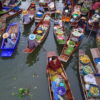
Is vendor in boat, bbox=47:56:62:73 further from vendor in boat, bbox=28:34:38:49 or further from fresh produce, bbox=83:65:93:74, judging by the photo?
vendor in boat, bbox=28:34:38:49

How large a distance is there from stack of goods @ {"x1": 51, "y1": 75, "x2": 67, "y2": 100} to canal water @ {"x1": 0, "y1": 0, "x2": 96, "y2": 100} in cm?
107

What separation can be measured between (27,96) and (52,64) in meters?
3.23

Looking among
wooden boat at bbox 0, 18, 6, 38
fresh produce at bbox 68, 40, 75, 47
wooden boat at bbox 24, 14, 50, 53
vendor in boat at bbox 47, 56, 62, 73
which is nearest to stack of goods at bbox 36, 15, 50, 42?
wooden boat at bbox 24, 14, 50, 53

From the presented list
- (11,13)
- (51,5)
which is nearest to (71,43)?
(51,5)

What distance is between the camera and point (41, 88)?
12758 millimetres

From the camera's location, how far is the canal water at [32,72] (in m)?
12.4

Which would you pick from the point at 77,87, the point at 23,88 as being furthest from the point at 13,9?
the point at 77,87

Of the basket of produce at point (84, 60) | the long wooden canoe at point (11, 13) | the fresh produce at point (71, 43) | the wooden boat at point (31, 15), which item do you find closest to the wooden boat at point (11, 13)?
the long wooden canoe at point (11, 13)

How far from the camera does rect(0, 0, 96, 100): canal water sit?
12.4m

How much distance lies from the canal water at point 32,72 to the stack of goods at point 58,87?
1.07m

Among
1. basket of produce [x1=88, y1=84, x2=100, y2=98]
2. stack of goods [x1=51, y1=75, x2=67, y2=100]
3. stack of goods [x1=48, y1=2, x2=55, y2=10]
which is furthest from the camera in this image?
stack of goods [x1=48, y1=2, x2=55, y2=10]

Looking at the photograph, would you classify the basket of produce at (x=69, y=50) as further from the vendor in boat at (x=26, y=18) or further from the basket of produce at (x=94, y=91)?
the vendor in boat at (x=26, y=18)

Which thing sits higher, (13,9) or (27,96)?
(13,9)

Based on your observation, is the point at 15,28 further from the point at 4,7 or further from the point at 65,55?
the point at 65,55
